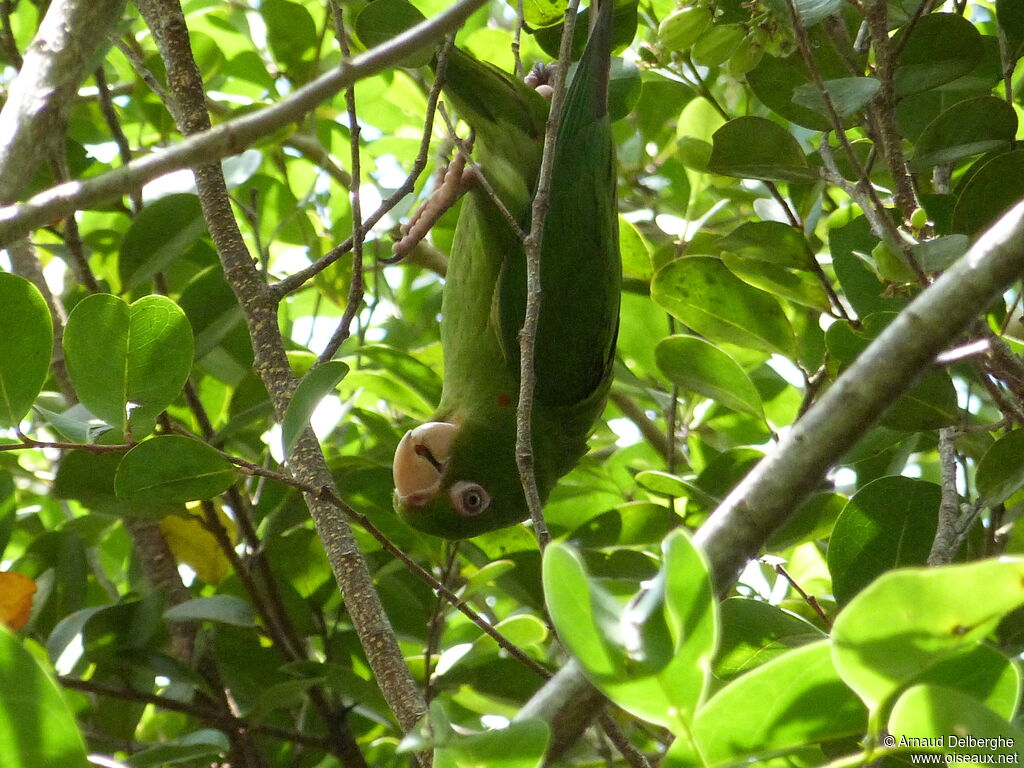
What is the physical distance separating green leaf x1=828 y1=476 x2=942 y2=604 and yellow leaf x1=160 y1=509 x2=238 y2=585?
3.51 feet

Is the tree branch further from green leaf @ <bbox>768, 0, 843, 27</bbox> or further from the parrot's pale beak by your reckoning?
green leaf @ <bbox>768, 0, 843, 27</bbox>

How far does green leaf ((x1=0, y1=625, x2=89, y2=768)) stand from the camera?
613 mm

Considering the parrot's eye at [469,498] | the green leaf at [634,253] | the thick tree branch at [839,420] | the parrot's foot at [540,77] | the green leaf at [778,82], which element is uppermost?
the parrot's foot at [540,77]

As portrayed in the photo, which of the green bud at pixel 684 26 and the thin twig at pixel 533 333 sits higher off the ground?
the green bud at pixel 684 26

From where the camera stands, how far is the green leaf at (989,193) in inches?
52.2

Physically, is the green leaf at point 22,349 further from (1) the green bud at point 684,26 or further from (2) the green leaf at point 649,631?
(1) the green bud at point 684,26

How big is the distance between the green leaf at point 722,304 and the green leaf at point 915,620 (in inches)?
41.2

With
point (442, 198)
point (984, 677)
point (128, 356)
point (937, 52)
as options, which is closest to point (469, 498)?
point (442, 198)

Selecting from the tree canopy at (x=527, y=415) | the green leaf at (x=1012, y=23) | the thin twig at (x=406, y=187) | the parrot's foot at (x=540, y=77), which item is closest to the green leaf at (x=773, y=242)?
the tree canopy at (x=527, y=415)

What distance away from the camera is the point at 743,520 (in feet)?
2.26

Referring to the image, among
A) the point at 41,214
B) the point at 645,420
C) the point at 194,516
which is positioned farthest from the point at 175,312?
the point at 645,420

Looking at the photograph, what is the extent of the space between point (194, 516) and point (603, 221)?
2.91ft

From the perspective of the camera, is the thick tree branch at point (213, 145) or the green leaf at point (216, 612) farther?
the green leaf at point (216, 612)

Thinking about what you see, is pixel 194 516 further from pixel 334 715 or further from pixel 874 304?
pixel 874 304
